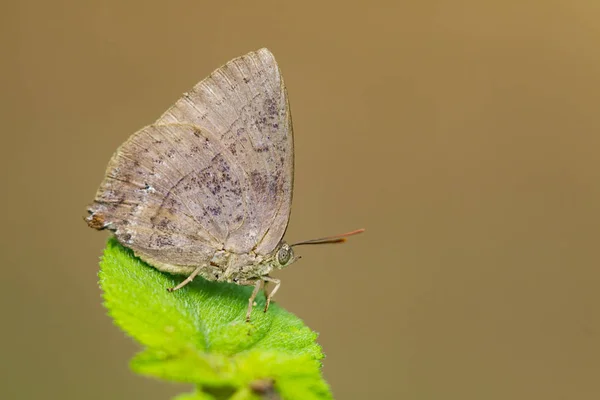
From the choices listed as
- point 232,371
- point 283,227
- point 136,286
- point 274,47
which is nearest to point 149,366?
point 232,371

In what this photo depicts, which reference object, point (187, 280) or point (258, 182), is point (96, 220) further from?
point (258, 182)

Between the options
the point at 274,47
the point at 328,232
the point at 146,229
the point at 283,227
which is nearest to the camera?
the point at 146,229

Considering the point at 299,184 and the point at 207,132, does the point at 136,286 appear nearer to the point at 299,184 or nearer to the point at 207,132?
the point at 207,132

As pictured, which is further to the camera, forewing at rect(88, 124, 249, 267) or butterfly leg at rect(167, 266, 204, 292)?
forewing at rect(88, 124, 249, 267)

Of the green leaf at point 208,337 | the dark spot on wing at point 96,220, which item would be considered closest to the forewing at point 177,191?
the dark spot on wing at point 96,220

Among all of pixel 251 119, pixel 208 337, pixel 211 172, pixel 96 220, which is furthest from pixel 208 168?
pixel 208 337

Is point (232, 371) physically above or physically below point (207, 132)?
below

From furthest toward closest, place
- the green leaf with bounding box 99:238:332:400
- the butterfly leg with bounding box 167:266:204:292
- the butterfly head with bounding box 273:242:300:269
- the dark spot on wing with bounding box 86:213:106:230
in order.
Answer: the butterfly head with bounding box 273:242:300:269 < the dark spot on wing with bounding box 86:213:106:230 < the butterfly leg with bounding box 167:266:204:292 < the green leaf with bounding box 99:238:332:400

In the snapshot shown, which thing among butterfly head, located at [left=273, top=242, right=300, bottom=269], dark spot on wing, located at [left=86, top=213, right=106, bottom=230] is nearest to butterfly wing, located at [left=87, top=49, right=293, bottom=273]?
dark spot on wing, located at [left=86, top=213, right=106, bottom=230]

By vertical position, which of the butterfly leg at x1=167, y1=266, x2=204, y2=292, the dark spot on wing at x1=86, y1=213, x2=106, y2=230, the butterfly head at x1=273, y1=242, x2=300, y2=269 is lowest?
the butterfly head at x1=273, y1=242, x2=300, y2=269

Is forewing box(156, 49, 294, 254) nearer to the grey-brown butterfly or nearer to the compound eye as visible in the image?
the grey-brown butterfly
